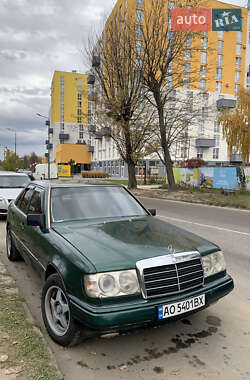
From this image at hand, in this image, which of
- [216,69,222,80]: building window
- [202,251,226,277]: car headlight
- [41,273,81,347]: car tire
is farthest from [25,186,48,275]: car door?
[216,69,222,80]: building window

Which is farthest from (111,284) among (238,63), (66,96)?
(66,96)

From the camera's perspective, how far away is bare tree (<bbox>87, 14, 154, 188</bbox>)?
21.6m

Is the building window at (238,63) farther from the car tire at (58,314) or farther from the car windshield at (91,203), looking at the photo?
the car tire at (58,314)

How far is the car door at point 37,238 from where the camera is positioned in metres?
3.31

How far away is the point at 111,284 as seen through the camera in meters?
2.48

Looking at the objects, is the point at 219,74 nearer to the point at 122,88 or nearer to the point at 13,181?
the point at 122,88

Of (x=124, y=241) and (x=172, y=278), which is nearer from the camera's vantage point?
(x=172, y=278)

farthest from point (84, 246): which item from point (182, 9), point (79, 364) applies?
point (182, 9)

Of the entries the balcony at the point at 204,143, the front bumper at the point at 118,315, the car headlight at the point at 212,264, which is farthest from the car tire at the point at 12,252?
the balcony at the point at 204,143

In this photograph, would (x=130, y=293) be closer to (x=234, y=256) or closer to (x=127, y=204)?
(x=127, y=204)

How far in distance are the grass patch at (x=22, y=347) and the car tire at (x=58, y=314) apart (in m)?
0.16

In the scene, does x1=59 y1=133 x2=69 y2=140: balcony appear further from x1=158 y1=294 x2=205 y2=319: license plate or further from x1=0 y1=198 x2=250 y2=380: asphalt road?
x1=158 y1=294 x2=205 y2=319: license plate

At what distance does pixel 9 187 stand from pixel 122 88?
15.1m

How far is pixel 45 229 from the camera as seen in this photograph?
3479mm
